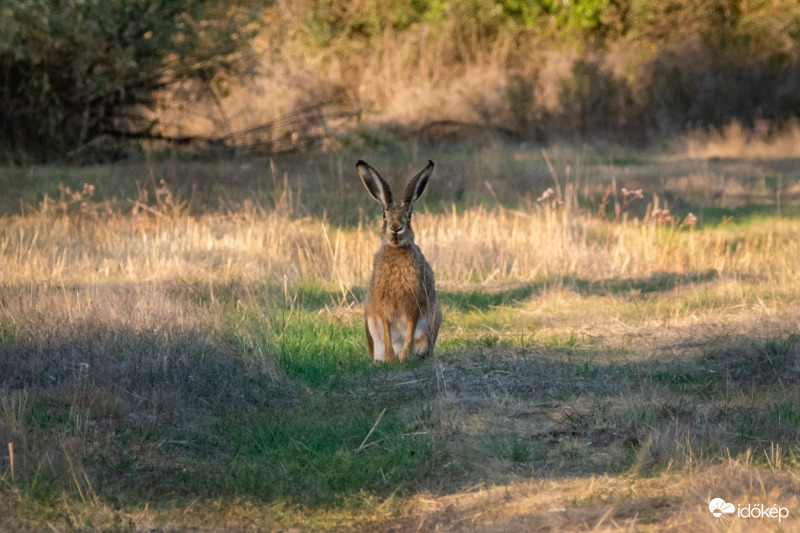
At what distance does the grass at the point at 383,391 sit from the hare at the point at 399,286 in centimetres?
20

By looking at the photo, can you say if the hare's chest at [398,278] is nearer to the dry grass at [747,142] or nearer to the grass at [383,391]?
the grass at [383,391]

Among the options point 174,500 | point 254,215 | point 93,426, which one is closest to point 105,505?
point 174,500

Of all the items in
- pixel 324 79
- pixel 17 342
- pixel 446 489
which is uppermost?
pixel 324 79

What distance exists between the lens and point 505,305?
8.72m

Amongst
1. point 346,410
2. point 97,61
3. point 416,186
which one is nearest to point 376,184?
point 416,186

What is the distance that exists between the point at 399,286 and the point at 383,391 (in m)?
0.71

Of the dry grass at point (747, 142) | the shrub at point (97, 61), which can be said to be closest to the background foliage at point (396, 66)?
the shrub at point (97, 61)

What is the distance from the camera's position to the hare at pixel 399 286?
20.4 ft

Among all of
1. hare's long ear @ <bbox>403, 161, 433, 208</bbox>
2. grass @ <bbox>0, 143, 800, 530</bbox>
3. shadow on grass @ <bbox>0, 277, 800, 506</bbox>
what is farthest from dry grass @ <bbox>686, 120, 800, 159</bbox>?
hare's long ear @ <bbox>403, 161, 433, 208</bbox>

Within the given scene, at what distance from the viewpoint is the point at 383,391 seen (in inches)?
237

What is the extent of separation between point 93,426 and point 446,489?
1.98m

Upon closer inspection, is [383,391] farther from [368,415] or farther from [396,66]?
[396,66]

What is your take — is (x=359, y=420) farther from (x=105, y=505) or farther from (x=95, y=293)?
(x=95, y=293)

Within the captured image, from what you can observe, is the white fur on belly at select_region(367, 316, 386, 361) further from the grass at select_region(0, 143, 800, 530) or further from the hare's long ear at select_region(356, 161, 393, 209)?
the hare's long ear at select_region(356, 161, 393, 209)
